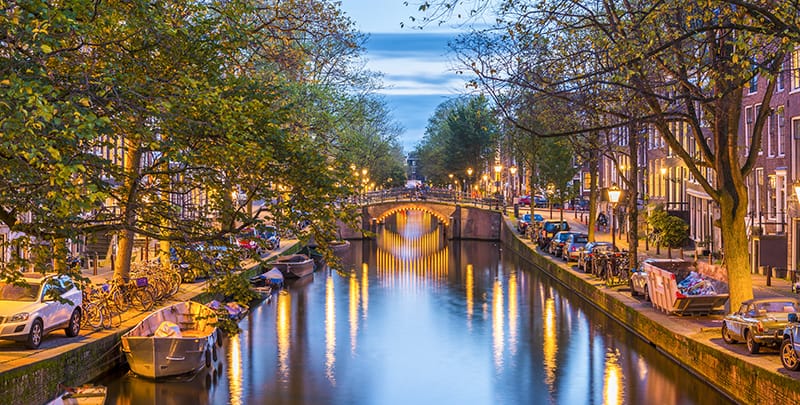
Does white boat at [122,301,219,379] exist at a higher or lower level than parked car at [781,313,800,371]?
lower

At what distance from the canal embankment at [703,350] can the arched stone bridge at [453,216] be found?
161ft

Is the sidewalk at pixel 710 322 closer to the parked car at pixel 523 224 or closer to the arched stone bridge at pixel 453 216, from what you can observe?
the parked car at pixel 523 224

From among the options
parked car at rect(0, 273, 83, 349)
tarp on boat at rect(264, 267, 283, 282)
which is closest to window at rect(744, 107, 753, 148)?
tarp on boat at rect(264, 267, 283, 282)

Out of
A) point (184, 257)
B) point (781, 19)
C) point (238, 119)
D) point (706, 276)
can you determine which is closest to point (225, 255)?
point (184, 257)

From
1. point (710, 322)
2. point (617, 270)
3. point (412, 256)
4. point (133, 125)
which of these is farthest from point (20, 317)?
point (412, 256)

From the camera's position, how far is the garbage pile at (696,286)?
95.9 feet

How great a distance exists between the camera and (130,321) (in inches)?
1165

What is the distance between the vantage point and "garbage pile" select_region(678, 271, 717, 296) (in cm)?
2922

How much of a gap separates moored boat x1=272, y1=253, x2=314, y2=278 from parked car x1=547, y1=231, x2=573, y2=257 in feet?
47.6

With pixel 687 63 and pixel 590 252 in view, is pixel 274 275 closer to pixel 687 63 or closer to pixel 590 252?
pixel 590 252

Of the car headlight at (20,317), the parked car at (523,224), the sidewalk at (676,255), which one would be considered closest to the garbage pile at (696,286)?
the sidewalk at (676,255)

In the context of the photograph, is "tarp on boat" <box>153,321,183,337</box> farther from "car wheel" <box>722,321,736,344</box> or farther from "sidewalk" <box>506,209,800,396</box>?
"car wheel" <box>722,321,736,344</box>

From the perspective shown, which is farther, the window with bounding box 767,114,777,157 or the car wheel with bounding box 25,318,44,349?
the window with bounding box 767,114,777,157

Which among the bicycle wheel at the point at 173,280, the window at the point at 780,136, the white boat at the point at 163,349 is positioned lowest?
the white boat at the point at 163,349
